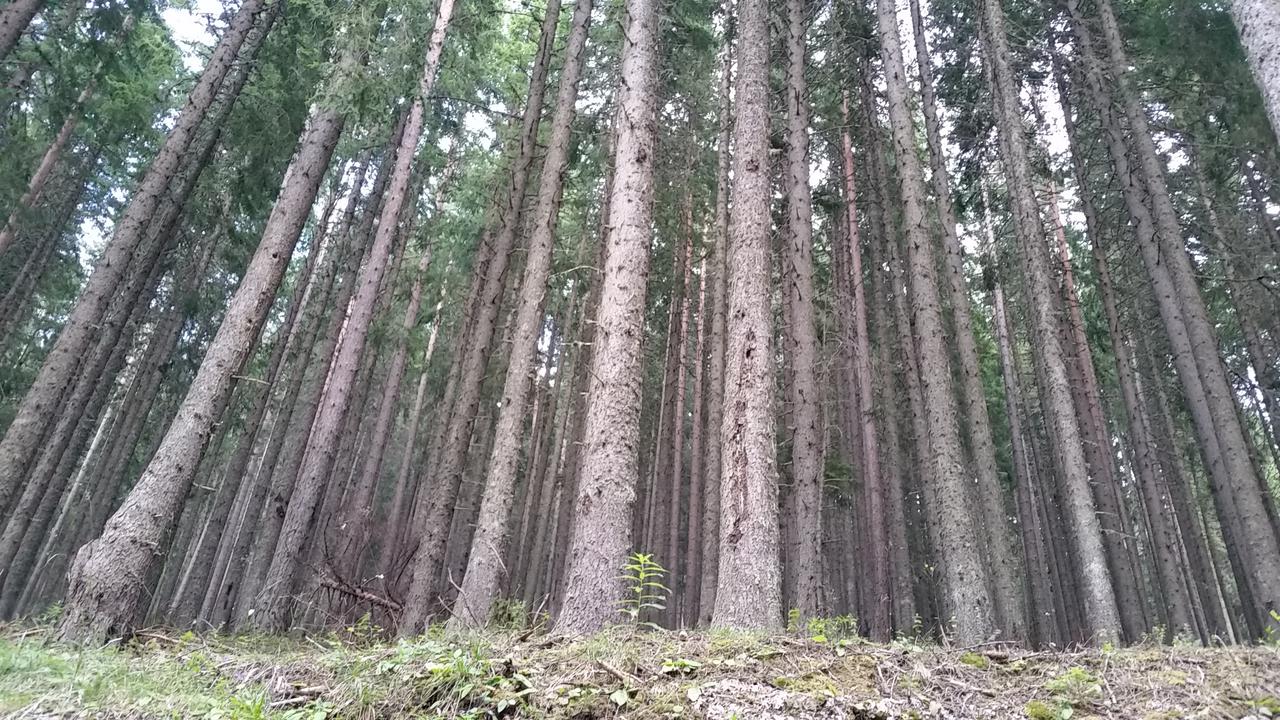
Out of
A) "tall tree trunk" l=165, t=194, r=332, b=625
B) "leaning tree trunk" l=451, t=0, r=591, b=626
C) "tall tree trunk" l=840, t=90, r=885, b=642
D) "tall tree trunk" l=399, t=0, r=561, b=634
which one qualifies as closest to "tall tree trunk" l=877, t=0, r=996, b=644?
"tall tree trunk" l=840, t=90, r=885, b=642

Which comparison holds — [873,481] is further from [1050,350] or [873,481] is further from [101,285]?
[101,285]

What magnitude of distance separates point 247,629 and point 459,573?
367 centimetres

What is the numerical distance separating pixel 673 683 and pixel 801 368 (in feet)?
27.5

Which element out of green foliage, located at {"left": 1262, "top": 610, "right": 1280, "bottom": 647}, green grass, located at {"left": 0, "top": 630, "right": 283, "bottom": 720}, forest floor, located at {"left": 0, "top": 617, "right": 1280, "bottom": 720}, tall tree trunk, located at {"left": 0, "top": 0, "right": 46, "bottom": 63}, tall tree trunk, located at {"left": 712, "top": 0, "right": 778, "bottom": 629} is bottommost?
green grass, located at {"left": 0, "top": 630, "right": 283, "bottom": 720}

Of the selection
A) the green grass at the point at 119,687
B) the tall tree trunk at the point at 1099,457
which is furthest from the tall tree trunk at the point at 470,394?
the tall tree trunk at the point at 1099,457

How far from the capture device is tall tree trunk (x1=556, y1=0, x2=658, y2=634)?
6.20m

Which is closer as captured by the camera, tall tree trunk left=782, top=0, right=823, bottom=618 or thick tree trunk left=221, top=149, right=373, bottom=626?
tall tree trunk left=782, top=0, right=823, bottom=618

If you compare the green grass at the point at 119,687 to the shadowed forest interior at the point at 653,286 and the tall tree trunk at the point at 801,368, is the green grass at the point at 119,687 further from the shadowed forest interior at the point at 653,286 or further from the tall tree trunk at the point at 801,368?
the tall tree trunk at the point at 801,368

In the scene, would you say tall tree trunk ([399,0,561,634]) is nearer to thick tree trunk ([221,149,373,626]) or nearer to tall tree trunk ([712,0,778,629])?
thick tree trunk ([221,149,373,626])

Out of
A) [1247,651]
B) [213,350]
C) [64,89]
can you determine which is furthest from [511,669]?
[64,89]

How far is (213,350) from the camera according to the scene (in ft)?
26.8

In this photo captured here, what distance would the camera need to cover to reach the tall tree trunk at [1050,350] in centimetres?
1012

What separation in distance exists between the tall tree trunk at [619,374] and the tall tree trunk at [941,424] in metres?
5.18

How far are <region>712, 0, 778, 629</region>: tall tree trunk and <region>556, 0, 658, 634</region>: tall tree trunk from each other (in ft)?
3.27
